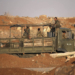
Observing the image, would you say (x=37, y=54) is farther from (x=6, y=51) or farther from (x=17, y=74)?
(x=17, y=74)

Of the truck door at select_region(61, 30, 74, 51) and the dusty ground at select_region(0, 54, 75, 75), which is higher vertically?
the truck door at select_region(61, 30, 74, 51)

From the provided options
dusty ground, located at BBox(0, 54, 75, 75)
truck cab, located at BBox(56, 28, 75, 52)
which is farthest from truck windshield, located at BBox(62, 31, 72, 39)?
dusty ground, located at BBox(0, 54, 75, 75)

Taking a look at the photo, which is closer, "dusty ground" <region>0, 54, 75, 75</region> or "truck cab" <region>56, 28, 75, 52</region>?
"dusty ground" <region>0, 54, 75, 75</region>

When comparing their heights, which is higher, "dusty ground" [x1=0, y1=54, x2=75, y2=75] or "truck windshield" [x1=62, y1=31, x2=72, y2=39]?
"truck windshield" [x1=62, y1=31, x2=72, y2=39]

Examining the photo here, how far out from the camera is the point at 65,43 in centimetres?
927

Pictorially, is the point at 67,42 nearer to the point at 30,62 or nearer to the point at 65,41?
the point at 65,41

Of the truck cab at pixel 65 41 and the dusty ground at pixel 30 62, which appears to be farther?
the truck cab at pixel 65 41

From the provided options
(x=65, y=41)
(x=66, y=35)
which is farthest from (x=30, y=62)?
(x=66, y=35)

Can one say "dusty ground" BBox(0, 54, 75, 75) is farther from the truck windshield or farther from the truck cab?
the truck windshield

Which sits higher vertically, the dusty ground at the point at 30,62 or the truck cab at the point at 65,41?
the truck cab at the point at 65,41

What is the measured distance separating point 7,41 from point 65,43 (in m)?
3.88

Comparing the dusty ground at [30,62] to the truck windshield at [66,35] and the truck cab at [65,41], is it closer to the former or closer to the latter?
the truck cab at [65,41]

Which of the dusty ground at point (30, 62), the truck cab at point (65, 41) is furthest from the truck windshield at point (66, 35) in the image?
the dusty ground at point (30, 62)

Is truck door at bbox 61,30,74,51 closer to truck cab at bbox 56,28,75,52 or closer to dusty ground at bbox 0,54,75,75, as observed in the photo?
truck cab at bbox 56,28,75,52
